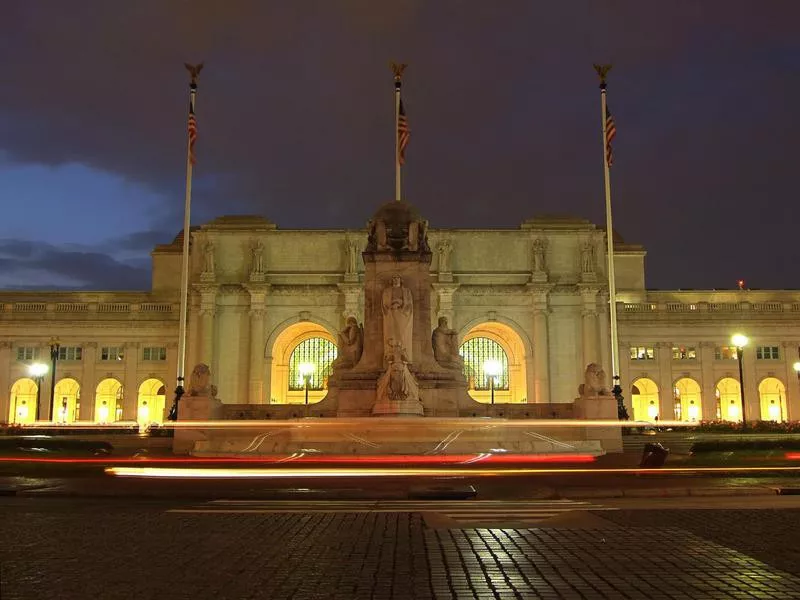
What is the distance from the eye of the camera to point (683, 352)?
8394cm

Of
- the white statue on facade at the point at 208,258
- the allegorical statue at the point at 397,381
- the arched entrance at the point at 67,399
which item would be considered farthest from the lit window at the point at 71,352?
the allegorical statue at the point at 397,381

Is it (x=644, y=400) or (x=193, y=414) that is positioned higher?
(x=644, y=400)

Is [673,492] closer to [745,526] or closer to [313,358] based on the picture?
[745,526]

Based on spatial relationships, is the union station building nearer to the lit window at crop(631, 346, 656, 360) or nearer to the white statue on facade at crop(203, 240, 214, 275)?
the lit window at crop(631, 346, 656, 360)

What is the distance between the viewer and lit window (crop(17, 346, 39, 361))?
3297 inches

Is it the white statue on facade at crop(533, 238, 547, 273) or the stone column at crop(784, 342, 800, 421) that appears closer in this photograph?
the stone column at crop(784, 342, 800, 421)

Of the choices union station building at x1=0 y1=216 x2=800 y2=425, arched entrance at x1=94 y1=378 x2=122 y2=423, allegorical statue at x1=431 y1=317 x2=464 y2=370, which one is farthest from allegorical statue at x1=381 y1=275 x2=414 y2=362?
arched entrance at x1=94 y1=378 x2=122 y2=423

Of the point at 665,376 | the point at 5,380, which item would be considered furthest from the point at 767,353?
the point at 5,380

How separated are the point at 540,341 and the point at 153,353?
3819 cm

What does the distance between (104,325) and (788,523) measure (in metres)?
79.9

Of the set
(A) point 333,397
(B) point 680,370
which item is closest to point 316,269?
(B) point 680,370

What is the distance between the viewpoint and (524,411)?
113ft

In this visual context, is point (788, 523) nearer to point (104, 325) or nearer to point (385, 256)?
point (385, 256)

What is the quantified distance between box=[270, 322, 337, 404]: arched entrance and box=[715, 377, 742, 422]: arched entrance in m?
39.6
